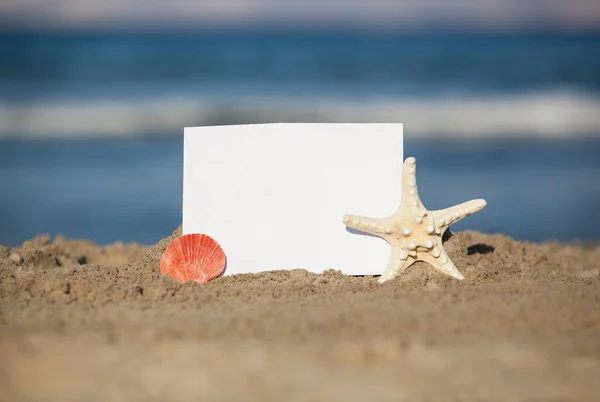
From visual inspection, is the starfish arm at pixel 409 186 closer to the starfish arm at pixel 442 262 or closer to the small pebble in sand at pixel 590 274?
the starfish arm at pixel 442 262

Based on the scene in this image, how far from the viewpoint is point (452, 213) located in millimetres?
4234

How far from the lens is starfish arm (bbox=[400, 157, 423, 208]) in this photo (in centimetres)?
420

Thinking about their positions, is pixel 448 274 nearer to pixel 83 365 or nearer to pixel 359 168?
pixel 359 168

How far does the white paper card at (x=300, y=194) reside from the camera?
4414 mm

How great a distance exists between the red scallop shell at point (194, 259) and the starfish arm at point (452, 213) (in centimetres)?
132

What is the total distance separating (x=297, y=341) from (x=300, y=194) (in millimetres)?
2002

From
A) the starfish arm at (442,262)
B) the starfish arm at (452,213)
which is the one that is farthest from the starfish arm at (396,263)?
the starfish arm at (452,213)

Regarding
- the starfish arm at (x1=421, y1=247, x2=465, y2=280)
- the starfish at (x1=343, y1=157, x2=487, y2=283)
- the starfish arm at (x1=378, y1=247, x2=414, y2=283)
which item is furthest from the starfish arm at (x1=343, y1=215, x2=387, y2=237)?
the starfish arm at (x1=421, y1=247, x2=465, y2=280)

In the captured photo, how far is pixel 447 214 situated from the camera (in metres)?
4.23

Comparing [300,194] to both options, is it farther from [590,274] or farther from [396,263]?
[590,274]

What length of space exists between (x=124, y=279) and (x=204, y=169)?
858 millimetres

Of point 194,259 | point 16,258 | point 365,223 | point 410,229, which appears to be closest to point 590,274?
point 410,229

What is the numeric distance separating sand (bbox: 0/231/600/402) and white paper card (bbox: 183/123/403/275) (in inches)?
18.5

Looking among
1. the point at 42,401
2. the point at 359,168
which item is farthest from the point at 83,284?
the point at 359,168
